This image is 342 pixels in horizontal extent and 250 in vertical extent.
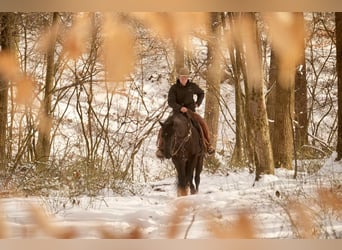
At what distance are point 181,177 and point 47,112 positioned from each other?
101 centimetres

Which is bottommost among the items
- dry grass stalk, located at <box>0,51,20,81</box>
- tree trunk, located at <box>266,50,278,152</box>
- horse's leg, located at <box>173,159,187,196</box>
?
horse's leg, located at <box>173,159,187,196</box>

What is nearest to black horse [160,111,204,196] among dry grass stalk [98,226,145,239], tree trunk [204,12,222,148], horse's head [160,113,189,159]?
horse's head [160,113,189,159]

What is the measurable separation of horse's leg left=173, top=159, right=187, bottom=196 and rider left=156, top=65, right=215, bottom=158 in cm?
12

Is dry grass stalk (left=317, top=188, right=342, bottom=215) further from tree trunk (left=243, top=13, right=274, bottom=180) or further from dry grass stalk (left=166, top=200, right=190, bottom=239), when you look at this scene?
dry grass stalk (left=166, top=200, right=190, bottom=239)

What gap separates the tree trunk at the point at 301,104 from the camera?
3977mm

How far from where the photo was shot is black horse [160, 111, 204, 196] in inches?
156

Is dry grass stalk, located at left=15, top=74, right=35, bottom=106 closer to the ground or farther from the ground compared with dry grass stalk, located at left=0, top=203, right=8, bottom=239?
farther from the ground

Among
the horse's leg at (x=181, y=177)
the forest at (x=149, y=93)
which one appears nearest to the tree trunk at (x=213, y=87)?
the forest at (x=149, y=93)

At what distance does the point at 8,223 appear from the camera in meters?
3.96

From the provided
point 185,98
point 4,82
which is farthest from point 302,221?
point 4,82

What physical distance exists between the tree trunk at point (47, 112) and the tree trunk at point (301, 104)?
65.5 inches

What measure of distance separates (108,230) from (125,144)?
1.92 feet

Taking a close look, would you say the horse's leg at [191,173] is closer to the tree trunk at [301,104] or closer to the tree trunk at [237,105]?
the tree trunk at [237,105]

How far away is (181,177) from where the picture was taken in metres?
3.96
